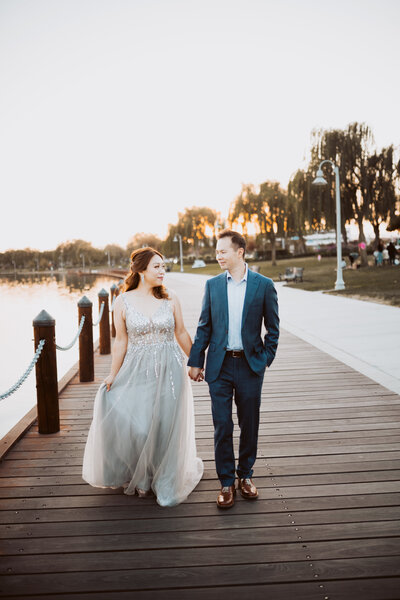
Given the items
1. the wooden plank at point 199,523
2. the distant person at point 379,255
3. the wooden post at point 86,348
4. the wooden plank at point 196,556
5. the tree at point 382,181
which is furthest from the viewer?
the distant person at point 379,255

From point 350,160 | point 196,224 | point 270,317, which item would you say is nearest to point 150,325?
point 270,317

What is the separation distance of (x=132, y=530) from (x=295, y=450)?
5.71 ft

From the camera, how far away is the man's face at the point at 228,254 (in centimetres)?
321

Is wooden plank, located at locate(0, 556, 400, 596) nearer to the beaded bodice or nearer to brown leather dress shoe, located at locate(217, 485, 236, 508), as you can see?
brown leather dress shoe, located at locate(217, 485, 236, 508)

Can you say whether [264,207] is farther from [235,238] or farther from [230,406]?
[230,406]

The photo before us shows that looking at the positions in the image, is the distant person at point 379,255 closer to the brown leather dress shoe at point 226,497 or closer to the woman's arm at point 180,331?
the woman's arm at point 180,331

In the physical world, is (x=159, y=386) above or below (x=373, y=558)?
above

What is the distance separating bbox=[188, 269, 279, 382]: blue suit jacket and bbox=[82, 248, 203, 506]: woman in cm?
36

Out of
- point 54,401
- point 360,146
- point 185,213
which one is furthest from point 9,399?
point 185,213

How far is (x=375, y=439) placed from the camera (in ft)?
14.6

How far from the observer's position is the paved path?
729cm

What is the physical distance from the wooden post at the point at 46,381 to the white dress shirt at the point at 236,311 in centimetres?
228

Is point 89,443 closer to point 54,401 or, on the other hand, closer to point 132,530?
point 132,530

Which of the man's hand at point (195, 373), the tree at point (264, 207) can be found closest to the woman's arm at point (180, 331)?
the man's hand at point (195, 373)
